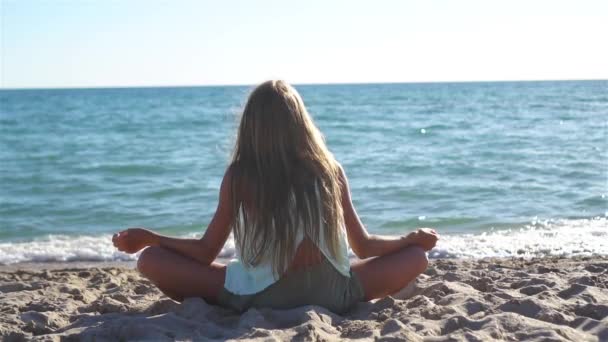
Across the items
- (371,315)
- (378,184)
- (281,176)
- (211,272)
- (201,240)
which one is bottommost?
(378,184)

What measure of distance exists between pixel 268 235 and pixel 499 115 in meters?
22.6

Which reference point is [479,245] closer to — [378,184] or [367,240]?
[367,240]

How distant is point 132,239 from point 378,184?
24.5ft

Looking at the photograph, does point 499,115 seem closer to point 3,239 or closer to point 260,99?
point 3,239

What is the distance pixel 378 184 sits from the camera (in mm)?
10828

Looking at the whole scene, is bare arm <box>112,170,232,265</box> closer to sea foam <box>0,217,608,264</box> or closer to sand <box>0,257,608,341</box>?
sand <box>0,257,608,341</box>

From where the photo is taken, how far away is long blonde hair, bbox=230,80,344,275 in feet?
11.3

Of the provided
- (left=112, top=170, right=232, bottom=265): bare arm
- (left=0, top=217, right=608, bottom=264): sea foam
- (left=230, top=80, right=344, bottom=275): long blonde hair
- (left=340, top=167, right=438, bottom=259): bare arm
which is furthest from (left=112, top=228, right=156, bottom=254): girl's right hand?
(left=0, top=217, right=608, bottom=264): sea foam

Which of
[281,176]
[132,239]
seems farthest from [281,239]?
[132,239]

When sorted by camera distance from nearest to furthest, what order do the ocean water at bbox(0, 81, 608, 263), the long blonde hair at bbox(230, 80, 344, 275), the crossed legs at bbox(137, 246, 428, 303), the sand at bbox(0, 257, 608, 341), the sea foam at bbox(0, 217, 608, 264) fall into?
the sand at bbox(0, 257, 608, 341), the long blonde hair at bbox(230, 80, 344, 275), the crossed legs at bbox(137, 246, 428, 303), the sea foam at bbox(0, 217, 608, 264), the ocean water at bbox(0, 81, 608, 263)

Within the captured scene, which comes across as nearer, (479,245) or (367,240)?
(367,240)

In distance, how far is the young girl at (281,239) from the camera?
11.3 ft

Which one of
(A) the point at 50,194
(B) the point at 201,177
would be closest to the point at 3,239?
(A) the point at 50,194

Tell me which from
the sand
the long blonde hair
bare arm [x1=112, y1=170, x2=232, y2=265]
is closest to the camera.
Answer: the sand
